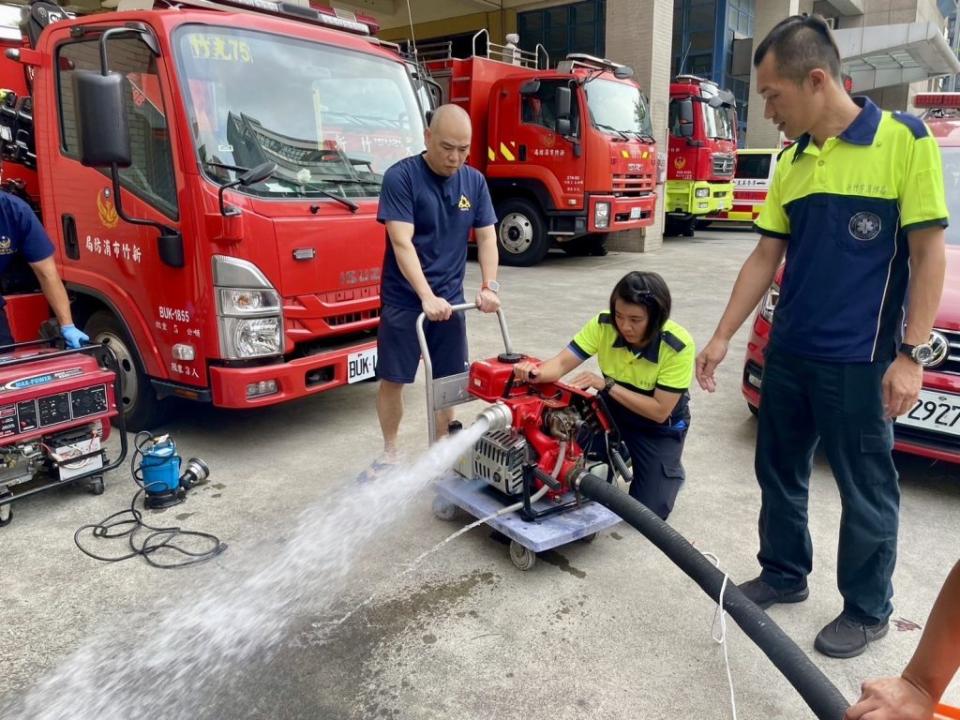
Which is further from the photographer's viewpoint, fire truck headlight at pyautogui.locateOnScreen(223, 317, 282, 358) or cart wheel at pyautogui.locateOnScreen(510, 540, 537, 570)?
fire truck headlight at pyautogui.locateOnScreen(223, 317, 282, 358)

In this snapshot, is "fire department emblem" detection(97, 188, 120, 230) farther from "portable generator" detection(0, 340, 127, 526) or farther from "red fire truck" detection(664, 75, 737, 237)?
"red fire truck" detection(664, 75, 737, 237)

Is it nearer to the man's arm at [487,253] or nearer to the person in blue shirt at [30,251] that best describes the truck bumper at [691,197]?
the man's arm at [487,253]

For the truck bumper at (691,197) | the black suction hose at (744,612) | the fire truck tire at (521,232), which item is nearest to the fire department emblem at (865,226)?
the black suction hose at (744,612)

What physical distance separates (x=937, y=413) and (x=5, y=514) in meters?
4.58

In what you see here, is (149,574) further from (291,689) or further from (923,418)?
(923,418)

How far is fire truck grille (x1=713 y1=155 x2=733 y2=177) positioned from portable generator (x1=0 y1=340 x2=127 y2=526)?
553 inches

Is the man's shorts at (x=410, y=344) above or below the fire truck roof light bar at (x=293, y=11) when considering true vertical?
below

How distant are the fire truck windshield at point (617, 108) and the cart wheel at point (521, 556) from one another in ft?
29.9

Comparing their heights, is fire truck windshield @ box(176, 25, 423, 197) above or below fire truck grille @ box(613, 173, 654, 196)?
Answer: above

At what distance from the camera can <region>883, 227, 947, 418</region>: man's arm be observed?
2.19 m

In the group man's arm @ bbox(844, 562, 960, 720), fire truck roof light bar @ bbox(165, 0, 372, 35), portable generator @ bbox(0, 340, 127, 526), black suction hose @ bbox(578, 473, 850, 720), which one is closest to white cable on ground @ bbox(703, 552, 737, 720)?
black suction hose @ bbox(578, 473, 850, 720)

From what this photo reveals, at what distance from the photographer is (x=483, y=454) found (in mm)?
3236

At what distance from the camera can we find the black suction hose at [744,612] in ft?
6.29

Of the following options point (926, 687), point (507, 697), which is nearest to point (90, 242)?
point (507, 697)
